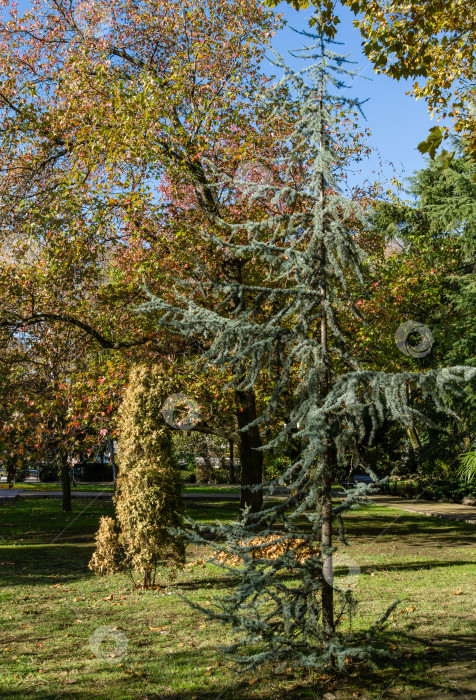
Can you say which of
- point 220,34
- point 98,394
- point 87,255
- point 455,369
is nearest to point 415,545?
point 98,394

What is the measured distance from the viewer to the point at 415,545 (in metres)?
13.7

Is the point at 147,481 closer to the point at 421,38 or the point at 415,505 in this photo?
the point at 421,38

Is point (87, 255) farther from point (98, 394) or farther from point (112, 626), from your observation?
point (112, 626)

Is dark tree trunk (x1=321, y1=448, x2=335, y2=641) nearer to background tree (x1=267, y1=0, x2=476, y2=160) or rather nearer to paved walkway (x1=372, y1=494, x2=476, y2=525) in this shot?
background tree (x1=267, y1=0, x2=476, y2=160)

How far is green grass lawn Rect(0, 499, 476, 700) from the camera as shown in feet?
17.2

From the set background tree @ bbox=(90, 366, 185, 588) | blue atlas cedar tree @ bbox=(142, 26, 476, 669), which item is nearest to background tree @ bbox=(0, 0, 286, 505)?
background tree @ bbox=(90, 366, 185, 588)

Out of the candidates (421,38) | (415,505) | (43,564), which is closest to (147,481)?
(43,564)

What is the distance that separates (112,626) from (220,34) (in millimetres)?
11530

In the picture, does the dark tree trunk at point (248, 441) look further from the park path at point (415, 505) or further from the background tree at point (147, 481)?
the background tree at point (147, 481)

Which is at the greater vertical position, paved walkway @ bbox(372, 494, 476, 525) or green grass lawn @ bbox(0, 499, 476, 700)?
green grass lawn @ bbox(0, 499, 476, 700)

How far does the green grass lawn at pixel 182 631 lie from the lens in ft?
17.2

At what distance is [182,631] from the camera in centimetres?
688

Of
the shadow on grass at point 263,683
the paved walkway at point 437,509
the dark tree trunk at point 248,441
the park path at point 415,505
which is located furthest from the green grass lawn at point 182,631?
the paved walkway at point 437,509

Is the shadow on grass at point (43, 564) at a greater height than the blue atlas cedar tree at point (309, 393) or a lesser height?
lesser
